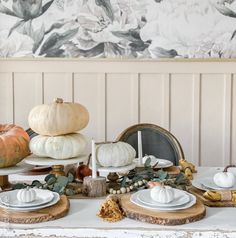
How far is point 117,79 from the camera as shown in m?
3.13

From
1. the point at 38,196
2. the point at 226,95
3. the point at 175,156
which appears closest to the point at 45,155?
the point at 38,196

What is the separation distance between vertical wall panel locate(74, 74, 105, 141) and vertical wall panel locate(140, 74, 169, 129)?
0.87ft

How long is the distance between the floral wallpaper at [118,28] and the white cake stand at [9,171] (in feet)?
4.72

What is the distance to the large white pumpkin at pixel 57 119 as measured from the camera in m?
1.65

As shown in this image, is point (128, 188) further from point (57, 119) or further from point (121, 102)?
point (121, 102)

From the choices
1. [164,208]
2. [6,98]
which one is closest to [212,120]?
[6,98]

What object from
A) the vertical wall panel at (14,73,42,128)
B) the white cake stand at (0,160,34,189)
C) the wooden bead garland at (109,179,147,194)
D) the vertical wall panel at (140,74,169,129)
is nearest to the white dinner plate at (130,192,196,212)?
the wooden bead garland at (109,179,147,194)

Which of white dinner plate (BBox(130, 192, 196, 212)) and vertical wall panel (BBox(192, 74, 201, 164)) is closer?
white dinner plate (BBox(130, 192, 196, 212))

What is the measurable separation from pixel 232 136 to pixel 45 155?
179 centimetres

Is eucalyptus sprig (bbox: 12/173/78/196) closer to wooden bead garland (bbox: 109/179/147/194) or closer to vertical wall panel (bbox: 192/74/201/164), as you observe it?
wooden bead garland (bbox: 109/179/147/194)

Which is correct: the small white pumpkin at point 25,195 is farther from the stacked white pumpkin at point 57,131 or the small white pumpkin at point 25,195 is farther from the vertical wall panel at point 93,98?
the vertical wall panel at point 93,98

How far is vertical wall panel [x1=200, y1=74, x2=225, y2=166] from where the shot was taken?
3.09 meters

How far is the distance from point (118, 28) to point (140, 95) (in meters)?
0.46

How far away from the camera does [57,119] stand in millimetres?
1650
